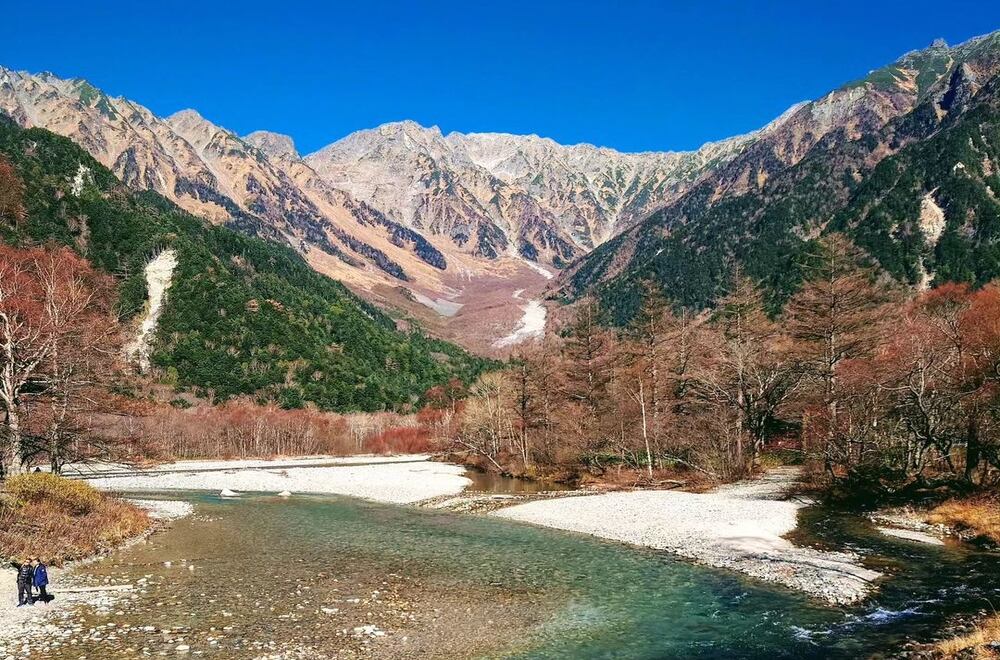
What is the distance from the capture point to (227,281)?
554 ft

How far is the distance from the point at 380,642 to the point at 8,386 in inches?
956

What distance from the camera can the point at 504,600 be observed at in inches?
815

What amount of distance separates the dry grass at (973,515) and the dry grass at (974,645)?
13.7m

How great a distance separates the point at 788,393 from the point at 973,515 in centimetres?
2073

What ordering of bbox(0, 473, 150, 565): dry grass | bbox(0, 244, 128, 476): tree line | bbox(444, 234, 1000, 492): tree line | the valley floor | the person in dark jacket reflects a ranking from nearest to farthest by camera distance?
1. the person in dark jacket
2. the valley floor
3. bbox(0, 473, 150, 565): dry grass
4. bbox(0, 244, 128, 476): tree line
5. bbox(444, 234, 1000, 492): tree line

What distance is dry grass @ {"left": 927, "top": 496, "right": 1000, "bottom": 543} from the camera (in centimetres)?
2650

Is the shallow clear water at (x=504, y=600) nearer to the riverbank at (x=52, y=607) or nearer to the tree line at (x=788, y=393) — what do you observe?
the riverbank at (x=52, y=607)

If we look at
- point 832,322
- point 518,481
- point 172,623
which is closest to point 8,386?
Result: point 172,623

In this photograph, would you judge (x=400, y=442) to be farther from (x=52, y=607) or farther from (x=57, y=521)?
(x=52, y=607)

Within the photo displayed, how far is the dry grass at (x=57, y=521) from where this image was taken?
24.4 metres

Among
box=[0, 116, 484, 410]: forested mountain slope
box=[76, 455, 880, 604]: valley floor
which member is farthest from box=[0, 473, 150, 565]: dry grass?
box=[0, 116, 484, 410]: forested mountain slope

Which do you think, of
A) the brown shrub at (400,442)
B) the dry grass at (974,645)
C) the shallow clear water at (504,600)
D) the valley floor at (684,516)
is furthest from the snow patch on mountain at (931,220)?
the dry grass at (974,645)

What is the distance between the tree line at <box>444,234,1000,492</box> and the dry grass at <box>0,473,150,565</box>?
37583 millimetres

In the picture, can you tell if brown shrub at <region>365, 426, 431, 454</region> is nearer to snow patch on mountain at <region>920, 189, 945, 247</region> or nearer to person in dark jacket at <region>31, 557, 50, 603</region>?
person in dark jacket at <region>31, 557, 50, 603</region>
